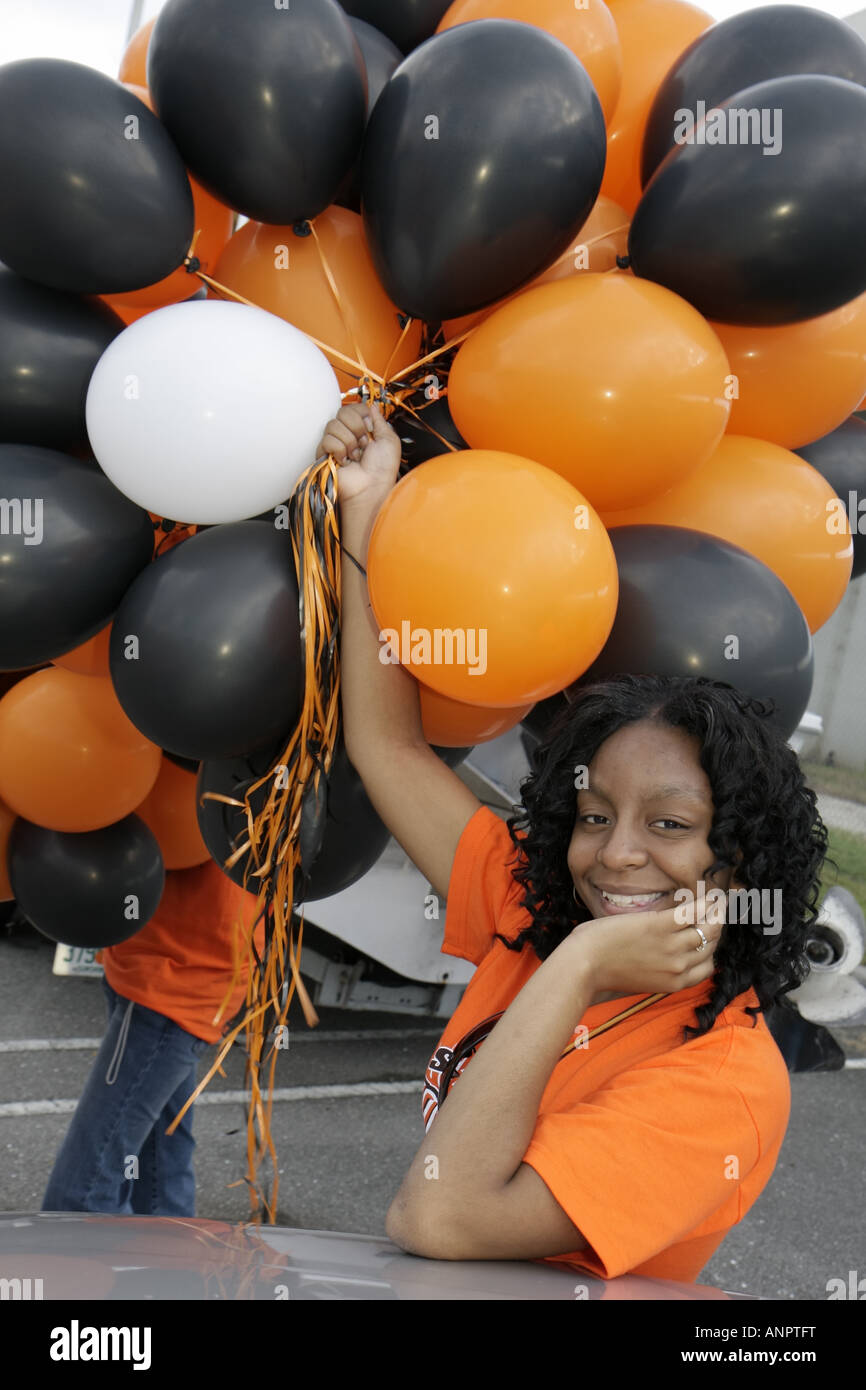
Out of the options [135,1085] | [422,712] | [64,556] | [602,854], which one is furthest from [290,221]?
[135,1085]

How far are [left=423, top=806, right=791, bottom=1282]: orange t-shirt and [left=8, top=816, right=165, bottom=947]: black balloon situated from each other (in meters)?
1.00

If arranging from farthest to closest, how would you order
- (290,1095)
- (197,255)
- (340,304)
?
(290,1095), (197,255), (340,304)

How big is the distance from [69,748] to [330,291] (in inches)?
35.3

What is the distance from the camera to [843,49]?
1.61 metres

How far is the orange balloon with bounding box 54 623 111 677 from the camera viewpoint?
1.81 metres

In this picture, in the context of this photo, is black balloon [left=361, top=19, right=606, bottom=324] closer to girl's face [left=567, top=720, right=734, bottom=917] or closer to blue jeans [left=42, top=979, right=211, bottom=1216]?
girl's face [left=567, top=720, right=734, bottom=917]

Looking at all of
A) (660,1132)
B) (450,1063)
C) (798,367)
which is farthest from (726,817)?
(798,367)

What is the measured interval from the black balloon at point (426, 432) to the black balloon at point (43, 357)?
17.7 inches

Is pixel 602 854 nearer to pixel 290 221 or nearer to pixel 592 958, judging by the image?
pixel 592 958

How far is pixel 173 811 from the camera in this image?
2299 mm

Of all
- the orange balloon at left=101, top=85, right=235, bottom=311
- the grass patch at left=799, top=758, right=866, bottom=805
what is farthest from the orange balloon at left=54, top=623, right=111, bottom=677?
the grass patch at left=799, top=758, right=866, bottom=805

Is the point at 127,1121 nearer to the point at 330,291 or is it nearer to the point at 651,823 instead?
the point at 651,823

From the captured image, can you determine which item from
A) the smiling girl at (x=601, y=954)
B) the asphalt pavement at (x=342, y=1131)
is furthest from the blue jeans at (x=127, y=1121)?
the smiling girl at (x=601, y=954)

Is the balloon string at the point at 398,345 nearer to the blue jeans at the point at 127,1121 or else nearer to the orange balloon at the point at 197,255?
the orange balloon at the point at 197,255
